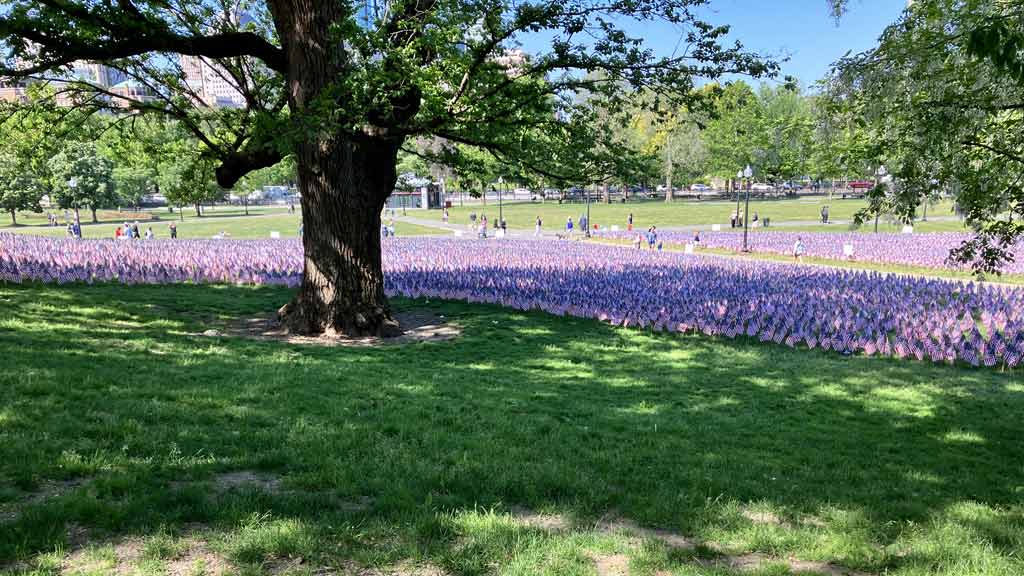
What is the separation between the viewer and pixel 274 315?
12.2 m

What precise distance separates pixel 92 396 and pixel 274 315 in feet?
21.9

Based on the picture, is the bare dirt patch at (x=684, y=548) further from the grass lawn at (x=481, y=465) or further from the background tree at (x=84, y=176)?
the background tree at (x=84, y=176)

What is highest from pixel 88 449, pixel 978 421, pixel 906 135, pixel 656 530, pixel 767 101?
pixel 767 101

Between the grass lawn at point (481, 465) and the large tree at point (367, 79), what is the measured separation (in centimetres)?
224

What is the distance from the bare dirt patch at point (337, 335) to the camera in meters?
10.2

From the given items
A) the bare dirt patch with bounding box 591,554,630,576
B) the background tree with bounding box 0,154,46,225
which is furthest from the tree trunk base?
the background tree with bounding box 0,154,46,225

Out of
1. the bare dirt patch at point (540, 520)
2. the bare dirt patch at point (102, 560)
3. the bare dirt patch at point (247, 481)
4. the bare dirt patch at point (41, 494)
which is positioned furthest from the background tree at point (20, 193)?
the bare dirt patch at point (540, 520)

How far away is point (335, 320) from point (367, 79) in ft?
12.7

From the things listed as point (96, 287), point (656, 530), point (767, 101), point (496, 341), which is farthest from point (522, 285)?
point (767, 101)

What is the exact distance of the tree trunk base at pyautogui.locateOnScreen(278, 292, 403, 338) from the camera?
10.5 m

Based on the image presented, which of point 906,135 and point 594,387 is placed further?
point 594,387

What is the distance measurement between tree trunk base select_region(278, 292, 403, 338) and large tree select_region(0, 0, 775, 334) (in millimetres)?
23

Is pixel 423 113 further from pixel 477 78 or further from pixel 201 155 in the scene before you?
pixel 201 155

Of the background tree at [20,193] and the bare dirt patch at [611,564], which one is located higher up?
the background tree at [20,193]
